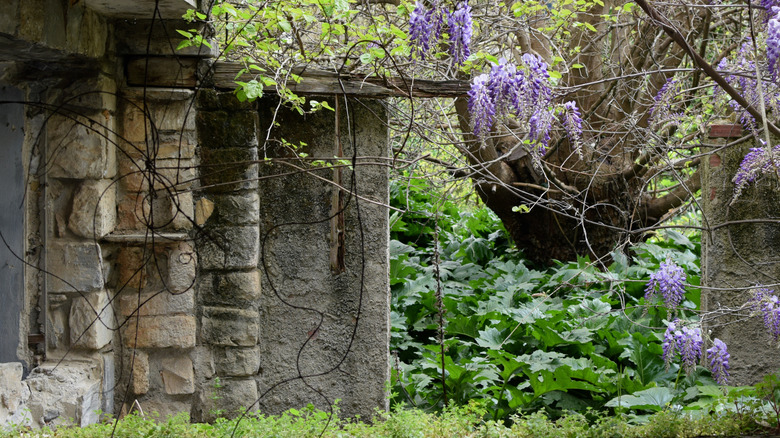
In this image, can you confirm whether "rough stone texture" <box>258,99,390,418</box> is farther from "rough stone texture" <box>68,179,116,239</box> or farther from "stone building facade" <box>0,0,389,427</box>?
"rough stone texture" <box>68,179,116,239</box>

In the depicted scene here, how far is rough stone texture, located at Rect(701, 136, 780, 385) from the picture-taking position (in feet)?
12.9

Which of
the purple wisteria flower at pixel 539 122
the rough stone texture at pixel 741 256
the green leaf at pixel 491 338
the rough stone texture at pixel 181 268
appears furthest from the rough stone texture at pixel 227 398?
the rough stone texture at pixel 741 256

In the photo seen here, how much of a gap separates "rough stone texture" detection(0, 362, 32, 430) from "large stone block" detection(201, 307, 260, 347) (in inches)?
31.6

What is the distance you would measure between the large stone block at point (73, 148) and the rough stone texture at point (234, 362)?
3.42 feet

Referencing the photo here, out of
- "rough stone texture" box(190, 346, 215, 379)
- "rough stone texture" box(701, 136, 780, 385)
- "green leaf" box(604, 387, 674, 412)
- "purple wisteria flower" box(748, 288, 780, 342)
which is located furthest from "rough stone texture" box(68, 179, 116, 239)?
"rough stone texture" box(701, 136, 780, 385)

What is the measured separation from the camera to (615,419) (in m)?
3.12

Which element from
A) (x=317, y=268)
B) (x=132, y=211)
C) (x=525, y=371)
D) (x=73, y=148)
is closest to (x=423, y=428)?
(x=317, y=268)

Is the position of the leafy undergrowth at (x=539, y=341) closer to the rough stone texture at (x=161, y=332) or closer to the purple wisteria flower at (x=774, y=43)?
the purple wisteria flower at (x=774, y=43)

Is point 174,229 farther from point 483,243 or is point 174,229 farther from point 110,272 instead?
point 483,243

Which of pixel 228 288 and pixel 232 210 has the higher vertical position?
Answer: pixel 232 210

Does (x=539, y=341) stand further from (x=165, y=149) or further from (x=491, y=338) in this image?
(x=165, y=149)

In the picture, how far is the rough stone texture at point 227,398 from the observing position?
331 centimetres

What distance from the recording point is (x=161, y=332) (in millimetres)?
3252

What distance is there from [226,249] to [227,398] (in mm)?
738
